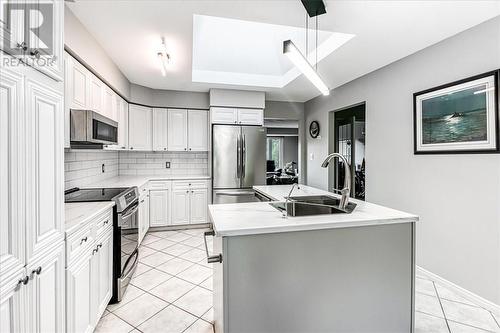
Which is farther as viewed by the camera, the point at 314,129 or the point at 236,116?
the point at 314,129

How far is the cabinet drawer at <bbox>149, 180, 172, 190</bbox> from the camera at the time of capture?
427 centimetres

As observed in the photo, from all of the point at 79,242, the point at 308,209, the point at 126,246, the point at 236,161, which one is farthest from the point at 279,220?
the point at 236,161

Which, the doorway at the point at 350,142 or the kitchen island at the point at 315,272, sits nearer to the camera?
the kitchen island at the point at 315,272

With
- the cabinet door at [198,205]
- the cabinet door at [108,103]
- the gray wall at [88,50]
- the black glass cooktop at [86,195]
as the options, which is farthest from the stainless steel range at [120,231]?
the cabinet door at [198,205]

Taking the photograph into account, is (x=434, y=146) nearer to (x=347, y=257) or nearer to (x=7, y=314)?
(x=347, y=257)

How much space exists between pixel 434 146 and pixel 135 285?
3387 millimetres

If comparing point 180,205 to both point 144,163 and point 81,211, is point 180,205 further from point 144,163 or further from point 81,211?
point 81,211

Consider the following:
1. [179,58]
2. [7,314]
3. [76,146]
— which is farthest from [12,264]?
[179,58]

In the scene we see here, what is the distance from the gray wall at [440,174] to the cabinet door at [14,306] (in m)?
3.23

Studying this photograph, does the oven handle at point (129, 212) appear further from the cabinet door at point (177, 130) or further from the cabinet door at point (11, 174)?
the cabinet door at point (177, 130)

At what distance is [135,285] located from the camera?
2.59 m

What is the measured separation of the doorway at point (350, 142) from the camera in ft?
14.5

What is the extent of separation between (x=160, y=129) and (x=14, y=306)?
12.6 ft

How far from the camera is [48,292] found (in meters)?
1.24
